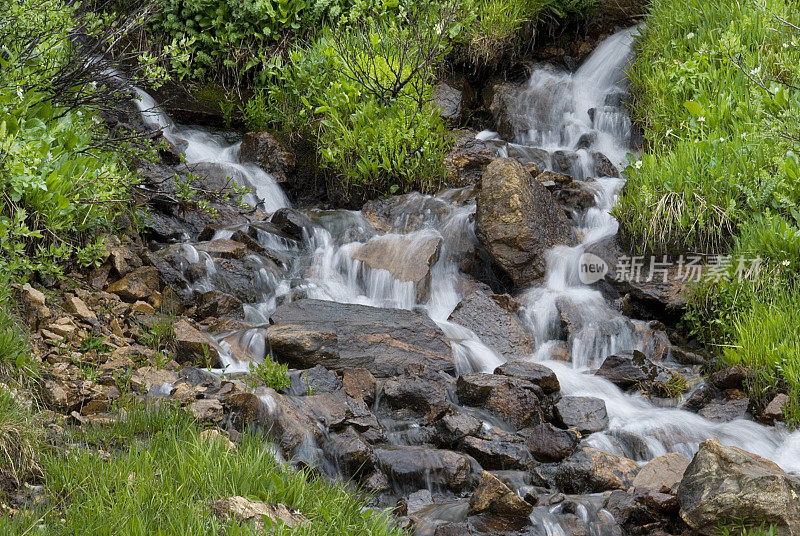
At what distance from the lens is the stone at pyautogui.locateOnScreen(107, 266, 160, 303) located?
21.7ft

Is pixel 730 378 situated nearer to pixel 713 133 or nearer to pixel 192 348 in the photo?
pixel 713 133

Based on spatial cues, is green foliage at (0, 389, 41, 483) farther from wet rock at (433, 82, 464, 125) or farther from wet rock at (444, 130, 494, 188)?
wet rock at (433, 82, 464, 125)

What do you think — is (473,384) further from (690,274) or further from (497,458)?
(690,274)

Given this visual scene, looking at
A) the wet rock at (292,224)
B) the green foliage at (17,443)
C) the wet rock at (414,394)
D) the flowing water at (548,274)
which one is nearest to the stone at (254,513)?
the green foliage at (17,443)

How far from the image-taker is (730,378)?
630cm

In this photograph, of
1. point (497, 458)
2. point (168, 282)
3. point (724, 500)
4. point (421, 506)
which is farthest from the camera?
point (168, 282)

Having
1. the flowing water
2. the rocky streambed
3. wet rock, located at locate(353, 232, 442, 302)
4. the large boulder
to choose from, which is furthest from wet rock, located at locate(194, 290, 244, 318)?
the large boulder

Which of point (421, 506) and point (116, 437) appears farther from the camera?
point (421, 506)

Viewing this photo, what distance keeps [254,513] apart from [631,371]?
422cm

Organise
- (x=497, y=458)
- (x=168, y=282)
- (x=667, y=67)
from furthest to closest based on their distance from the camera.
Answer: (x=667, y=67) → (x=168, y=282) → (x=497, y=458)

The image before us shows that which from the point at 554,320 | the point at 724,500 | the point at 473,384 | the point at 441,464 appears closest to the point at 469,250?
the point at 554,320

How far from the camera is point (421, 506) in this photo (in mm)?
4676

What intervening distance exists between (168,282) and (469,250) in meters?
3.39

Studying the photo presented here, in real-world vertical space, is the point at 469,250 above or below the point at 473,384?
above
